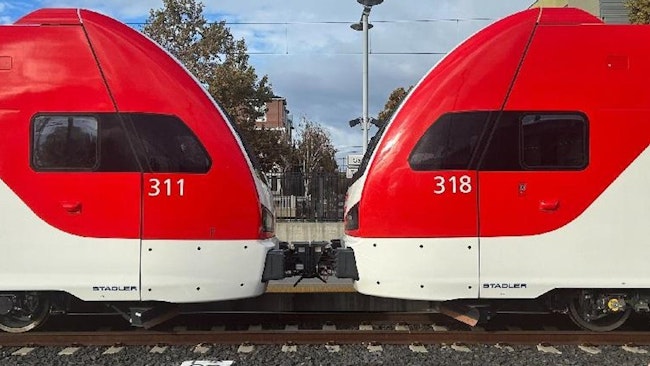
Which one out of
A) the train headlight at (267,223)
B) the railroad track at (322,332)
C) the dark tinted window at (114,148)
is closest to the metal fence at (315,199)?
the railroad track at (322,332)

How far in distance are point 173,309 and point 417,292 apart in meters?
2.60

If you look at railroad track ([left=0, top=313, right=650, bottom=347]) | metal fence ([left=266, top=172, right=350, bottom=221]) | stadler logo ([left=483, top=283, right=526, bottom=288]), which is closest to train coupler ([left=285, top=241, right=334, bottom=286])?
railroad track ([left=0, top=313, right=650, bottom=347])

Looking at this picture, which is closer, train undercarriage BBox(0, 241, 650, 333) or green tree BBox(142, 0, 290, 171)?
train undercarriage BBox(0, 241, 650, 333)

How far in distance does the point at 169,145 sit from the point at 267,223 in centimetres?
132

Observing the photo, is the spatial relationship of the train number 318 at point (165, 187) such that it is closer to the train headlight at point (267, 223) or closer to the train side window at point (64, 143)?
the train side window at point (64, 143)

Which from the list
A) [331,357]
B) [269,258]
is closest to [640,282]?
[331,357]

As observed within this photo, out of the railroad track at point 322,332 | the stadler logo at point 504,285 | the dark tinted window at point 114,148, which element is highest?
the dark tinted window at point 114,148

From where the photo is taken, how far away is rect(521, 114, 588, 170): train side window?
5.46m

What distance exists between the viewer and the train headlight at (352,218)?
579cm

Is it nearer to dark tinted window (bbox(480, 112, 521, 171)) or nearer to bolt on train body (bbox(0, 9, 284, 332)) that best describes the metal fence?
bolt on train body (bbox(0, 9, 284, 332))

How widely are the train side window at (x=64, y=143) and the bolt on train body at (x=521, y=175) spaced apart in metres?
2.79

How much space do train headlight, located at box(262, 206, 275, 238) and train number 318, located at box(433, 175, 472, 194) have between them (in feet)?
5.88

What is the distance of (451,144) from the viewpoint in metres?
5.49

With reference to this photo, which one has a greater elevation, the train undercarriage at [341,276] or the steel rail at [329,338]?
the train undercarriage at [341,276]
